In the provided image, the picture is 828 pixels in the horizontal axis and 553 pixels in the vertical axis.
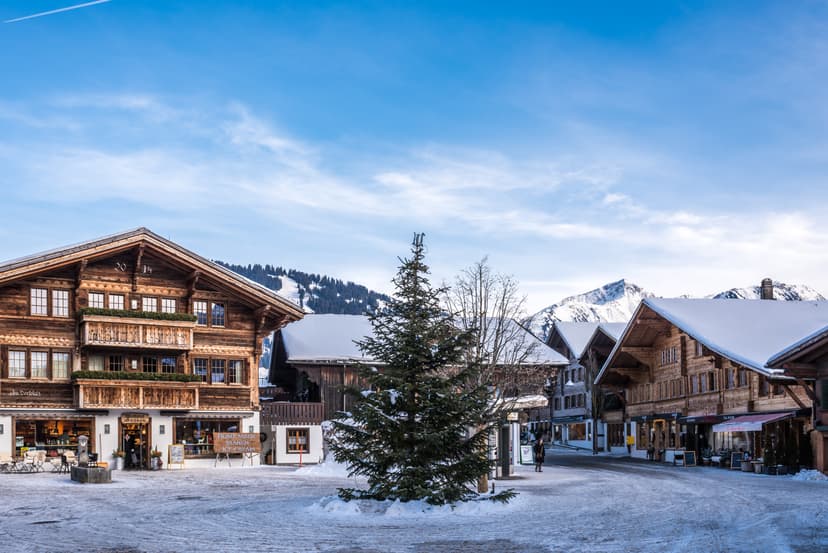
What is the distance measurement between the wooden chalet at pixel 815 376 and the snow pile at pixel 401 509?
1734 cm

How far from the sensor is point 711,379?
48.4m

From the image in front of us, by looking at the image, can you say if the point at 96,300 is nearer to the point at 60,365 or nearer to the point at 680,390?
the point at 60,365

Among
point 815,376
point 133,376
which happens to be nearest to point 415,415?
point 815,376

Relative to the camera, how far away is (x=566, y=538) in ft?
56.4

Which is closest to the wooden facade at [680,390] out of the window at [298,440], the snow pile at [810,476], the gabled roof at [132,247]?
the snow pile at [810,476]

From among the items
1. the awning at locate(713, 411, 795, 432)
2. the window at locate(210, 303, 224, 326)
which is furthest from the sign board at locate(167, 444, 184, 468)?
the awning at locate(713, 411, 795, 432)

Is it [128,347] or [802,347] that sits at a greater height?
[128,347]

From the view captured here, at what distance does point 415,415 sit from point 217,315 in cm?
2712

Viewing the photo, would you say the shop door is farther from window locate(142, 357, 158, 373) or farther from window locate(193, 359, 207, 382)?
window locate(193, 359, 207, 382)

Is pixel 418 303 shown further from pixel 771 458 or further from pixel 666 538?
pixel 771 458

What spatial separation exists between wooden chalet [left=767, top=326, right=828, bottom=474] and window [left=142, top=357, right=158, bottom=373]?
2670cm

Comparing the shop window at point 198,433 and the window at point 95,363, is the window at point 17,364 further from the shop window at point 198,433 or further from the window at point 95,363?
the shop window at point 198,433

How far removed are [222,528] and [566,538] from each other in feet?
21.9

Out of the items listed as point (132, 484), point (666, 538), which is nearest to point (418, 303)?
point (666, 538)
